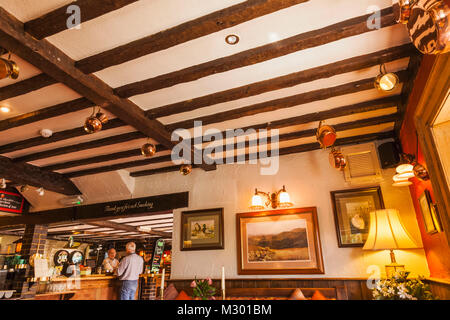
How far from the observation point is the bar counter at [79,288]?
6070 mm

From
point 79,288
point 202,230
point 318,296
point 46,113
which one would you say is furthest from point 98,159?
point 318,296

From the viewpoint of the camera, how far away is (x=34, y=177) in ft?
15.8

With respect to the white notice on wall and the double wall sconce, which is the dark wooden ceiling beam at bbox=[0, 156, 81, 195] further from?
the double wall sconce

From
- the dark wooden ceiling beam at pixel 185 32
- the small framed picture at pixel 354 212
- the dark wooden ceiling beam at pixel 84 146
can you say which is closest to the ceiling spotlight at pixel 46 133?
the dark wooden ceiling beam at pixel 84 146

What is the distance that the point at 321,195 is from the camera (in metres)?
4.06

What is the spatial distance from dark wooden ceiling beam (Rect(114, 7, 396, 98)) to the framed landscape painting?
2448mm

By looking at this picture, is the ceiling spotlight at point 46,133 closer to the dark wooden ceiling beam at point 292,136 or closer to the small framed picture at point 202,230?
the dark wooden ceiling beam at point 292,136

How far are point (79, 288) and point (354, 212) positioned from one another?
20.3ft

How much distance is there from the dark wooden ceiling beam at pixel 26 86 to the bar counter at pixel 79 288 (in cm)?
476

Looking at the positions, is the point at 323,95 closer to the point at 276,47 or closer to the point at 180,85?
the point at 276,47

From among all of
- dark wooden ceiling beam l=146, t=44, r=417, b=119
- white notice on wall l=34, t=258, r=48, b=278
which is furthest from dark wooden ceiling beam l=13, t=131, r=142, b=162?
white notice on wall l=34, t=258, r=48, b=278

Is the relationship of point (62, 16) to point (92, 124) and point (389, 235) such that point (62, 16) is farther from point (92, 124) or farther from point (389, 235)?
point (389, 235)

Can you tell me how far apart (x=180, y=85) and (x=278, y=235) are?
8.27 feet

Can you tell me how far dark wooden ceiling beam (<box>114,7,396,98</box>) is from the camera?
2092 millimetres
